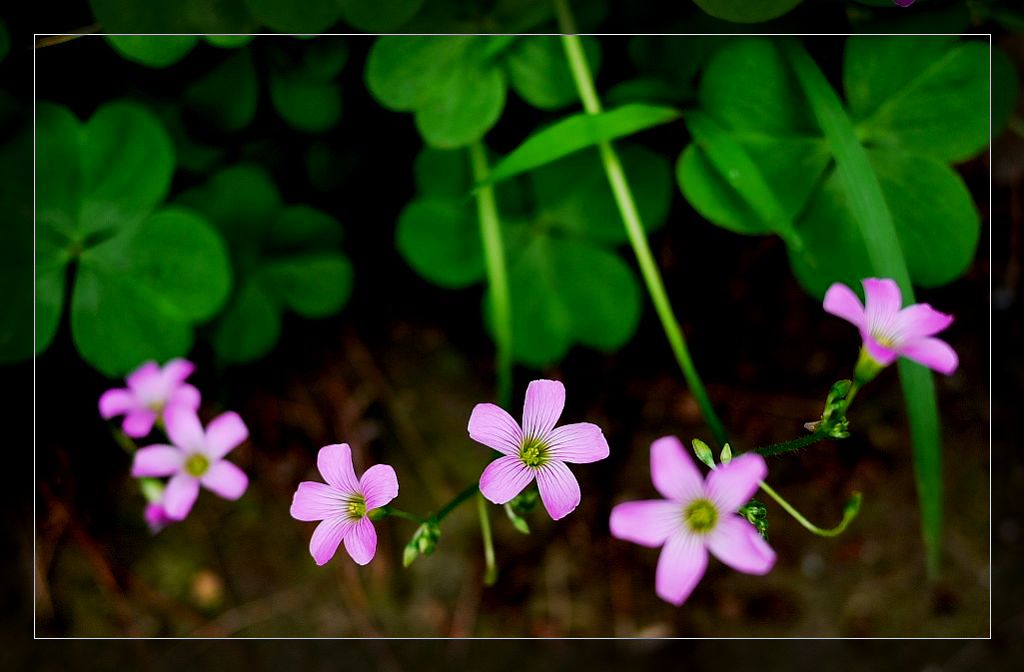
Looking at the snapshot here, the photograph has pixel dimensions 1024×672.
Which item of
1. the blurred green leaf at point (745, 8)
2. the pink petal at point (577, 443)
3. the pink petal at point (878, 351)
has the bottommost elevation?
the pink petal at point (577, 443)

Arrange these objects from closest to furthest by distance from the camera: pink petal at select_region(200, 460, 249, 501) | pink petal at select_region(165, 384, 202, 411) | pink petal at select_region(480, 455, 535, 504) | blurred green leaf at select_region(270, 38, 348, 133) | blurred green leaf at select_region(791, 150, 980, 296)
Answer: pink petal at select_region(480, 455, 535, 504) → pink petal at select_region(200, 460, 249, 501) → pink petal at select_region(165, 384, 202, 411) → blurred green leaf at select_region(791, 150, 980, 296) → blurred green leaf at select_region(270, 38, 348, 133)

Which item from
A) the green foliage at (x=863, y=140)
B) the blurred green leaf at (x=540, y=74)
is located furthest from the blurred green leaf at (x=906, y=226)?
the blurred green leaf at (x=540, y=74)

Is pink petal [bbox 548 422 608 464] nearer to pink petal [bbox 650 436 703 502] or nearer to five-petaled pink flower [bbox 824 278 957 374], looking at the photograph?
pink petal [bbox 650 436 703 502]

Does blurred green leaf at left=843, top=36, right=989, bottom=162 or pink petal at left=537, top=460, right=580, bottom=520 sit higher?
blurred green leaf at left=843, top=36, right=989, bottom=162

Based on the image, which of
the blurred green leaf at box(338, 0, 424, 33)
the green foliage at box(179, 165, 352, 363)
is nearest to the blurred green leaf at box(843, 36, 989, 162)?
the blurred green leaf at box(338, 0, 424, 33)

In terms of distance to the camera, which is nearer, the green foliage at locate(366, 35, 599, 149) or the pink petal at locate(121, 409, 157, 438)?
the pink petal at locate(121, 409, 157, 438)

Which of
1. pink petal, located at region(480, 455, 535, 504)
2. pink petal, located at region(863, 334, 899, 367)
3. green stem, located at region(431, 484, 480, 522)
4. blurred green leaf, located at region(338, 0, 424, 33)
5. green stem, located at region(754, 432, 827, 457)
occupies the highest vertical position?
blurred green leaf, located at region(338, 0, 424, 33)

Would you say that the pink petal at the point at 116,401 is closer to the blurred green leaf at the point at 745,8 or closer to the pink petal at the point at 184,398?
the pink petal at the point at 184,398
